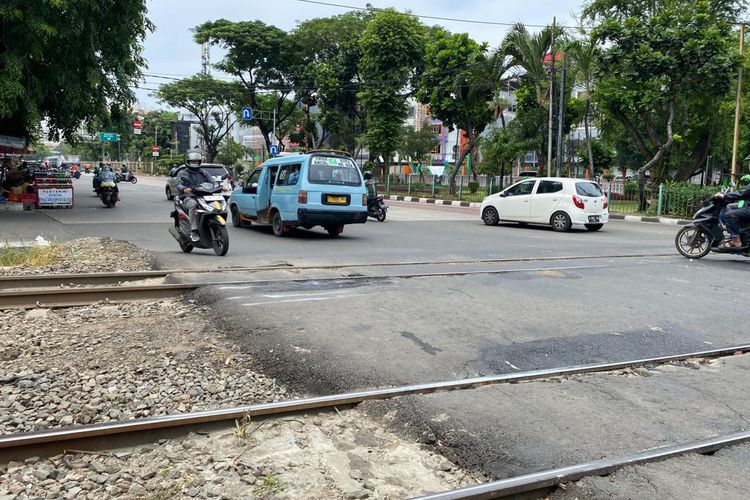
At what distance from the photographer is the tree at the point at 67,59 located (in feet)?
53.8

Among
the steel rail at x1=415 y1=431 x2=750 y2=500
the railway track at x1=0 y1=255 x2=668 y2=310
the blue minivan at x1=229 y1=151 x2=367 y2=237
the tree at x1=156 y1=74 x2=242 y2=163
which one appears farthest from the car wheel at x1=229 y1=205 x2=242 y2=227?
the tree at x1=156 y1=74 x2=242 y2=163

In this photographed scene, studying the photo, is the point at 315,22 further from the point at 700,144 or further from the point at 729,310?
the point at 729,310

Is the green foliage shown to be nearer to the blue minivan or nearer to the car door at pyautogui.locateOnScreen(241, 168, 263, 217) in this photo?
the blue minivan

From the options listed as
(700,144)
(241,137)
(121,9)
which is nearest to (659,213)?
(700,144)

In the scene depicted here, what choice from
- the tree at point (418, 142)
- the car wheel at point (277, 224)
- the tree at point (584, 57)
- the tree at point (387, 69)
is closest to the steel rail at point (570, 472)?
the car wheel at point (277, 224)

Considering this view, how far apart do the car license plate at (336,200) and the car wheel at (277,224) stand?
1.28m

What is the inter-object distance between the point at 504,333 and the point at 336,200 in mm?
7829

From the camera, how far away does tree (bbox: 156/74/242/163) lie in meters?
51.3

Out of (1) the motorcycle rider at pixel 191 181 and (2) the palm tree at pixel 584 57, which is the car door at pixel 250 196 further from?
(2) the palm tree at pixel 584 57

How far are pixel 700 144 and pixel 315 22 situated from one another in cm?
2564

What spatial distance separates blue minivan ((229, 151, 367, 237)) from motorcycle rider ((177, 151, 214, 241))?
2623 mm

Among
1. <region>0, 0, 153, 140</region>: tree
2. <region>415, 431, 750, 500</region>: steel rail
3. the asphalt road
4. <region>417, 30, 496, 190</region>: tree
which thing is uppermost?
<region>417, 30, 496, 190</region>: tree

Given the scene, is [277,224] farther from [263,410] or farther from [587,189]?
[263,410]

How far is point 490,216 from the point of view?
749 inches
